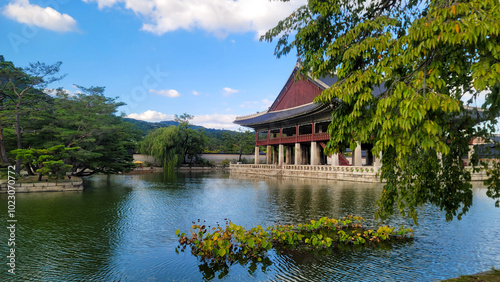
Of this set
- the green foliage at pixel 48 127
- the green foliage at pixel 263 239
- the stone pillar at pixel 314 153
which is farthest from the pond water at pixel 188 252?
the stone pillar at pixel 314 153

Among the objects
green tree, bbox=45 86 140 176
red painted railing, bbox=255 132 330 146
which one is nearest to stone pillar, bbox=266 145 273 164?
red painted railing, bbox=255 132 330 146

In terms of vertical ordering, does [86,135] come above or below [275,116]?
below

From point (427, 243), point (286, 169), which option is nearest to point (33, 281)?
point (427, 243)

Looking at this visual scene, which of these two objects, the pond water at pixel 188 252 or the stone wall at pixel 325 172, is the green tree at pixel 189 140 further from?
the pond water at pixel 188 252

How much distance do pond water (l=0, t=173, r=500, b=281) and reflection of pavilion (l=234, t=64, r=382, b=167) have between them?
18241 mm

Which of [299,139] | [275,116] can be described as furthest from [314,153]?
[275,116]

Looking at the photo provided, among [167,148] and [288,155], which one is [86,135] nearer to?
[167,148]

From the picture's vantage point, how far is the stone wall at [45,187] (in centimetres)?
1672

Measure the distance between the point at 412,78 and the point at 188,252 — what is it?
19.5 ft

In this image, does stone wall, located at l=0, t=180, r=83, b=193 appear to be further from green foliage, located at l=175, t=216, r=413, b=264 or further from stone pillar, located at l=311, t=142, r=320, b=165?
stone pillar, located at l=311, t=142, r=320, b=165

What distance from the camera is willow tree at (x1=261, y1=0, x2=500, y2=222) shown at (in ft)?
11.2

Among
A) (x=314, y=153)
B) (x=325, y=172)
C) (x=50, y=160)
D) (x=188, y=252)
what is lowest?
(x=188, y=252)

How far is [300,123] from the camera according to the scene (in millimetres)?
35250

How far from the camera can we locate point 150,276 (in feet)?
20.0
